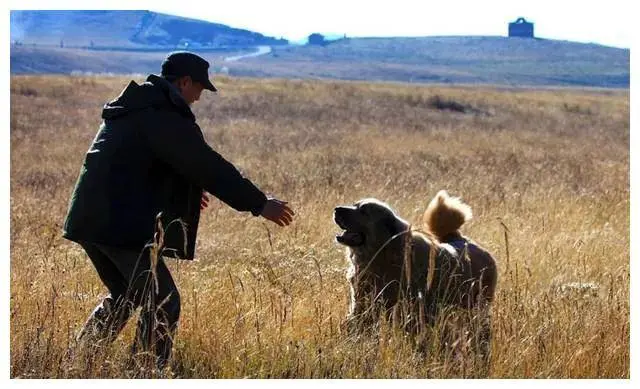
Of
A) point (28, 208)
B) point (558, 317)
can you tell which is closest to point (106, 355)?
point (558, 317)

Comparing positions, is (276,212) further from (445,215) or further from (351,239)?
(445,215)

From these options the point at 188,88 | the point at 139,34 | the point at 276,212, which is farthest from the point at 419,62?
the point at 276,212

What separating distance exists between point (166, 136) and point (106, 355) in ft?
4.09

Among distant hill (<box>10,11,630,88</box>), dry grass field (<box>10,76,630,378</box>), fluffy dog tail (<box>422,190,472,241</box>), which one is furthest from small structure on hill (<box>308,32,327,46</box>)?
fluffy dog tail (<box>422,190,472,241</box>)

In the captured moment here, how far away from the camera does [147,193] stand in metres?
5.15

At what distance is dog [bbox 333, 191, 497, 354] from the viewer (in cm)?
603

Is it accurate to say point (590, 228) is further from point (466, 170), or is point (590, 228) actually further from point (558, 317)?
Result: point (466, 170)

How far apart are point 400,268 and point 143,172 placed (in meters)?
2.04

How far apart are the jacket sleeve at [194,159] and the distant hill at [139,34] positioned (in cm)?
15525

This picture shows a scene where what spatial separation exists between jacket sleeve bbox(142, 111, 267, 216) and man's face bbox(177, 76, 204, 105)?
0.34 m

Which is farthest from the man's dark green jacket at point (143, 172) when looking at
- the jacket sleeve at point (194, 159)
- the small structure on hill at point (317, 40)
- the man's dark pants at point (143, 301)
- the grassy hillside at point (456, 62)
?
the small structure on hill at point (317, 40)

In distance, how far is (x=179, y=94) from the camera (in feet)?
17.0

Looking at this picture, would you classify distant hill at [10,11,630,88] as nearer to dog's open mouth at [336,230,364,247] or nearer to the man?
dog's open mouth at [336,230,364,247]

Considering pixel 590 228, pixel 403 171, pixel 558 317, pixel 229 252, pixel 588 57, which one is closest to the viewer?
pixel 558 317
